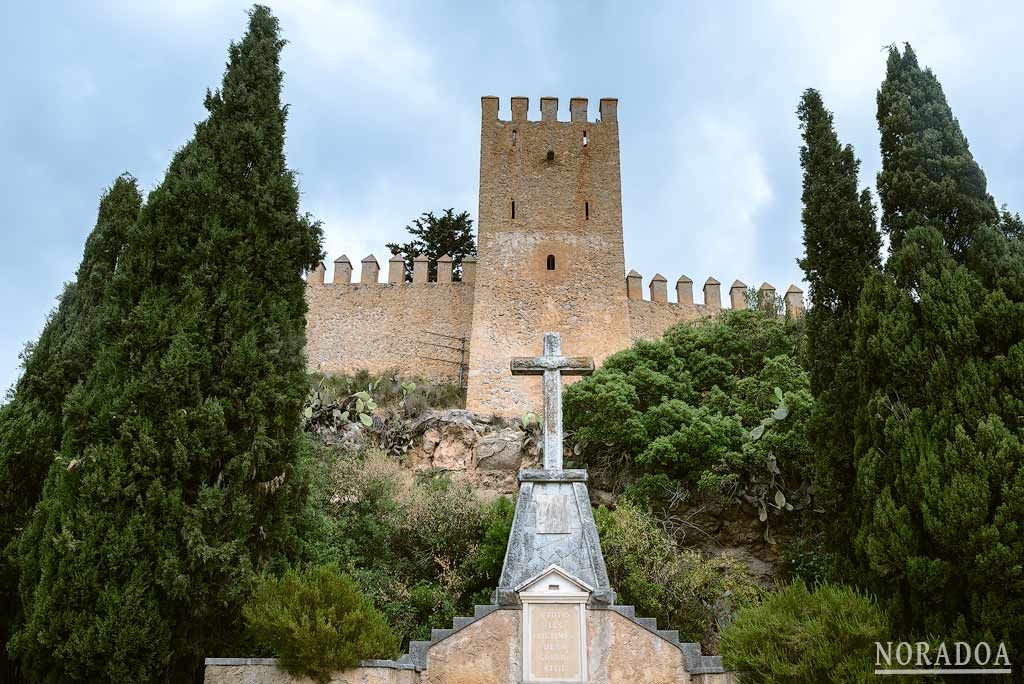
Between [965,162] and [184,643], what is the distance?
916 cm

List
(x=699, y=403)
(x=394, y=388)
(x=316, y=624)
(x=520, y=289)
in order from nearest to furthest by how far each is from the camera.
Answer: (x=316, y=624)
(x=699, y=403)
(x=394, y=388)
(x=520, y=289)

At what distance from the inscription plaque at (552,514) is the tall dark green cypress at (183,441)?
2538mm

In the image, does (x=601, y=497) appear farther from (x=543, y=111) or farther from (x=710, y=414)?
(x=543, y=111)

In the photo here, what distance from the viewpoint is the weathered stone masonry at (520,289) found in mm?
23688

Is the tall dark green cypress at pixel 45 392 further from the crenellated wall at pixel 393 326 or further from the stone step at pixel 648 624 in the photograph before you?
the crenellated wall at pixel 393 326

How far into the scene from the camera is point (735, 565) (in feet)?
43.2

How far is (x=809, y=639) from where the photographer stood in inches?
269

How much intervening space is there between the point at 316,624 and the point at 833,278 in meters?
7.06

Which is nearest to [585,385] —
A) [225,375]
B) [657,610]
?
[657,610]

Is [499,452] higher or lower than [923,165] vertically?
lower

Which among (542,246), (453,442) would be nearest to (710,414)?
(453,442)

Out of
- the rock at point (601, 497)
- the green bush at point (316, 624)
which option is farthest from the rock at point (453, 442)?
the green bush at point (316, 624)

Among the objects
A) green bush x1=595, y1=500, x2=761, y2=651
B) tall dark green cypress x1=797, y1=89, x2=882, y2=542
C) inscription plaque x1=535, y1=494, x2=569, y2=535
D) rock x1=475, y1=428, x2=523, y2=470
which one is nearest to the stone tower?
rock x1=475, y1=428, x2=523, y2=470

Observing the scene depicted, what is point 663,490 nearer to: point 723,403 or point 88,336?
point 723,403
